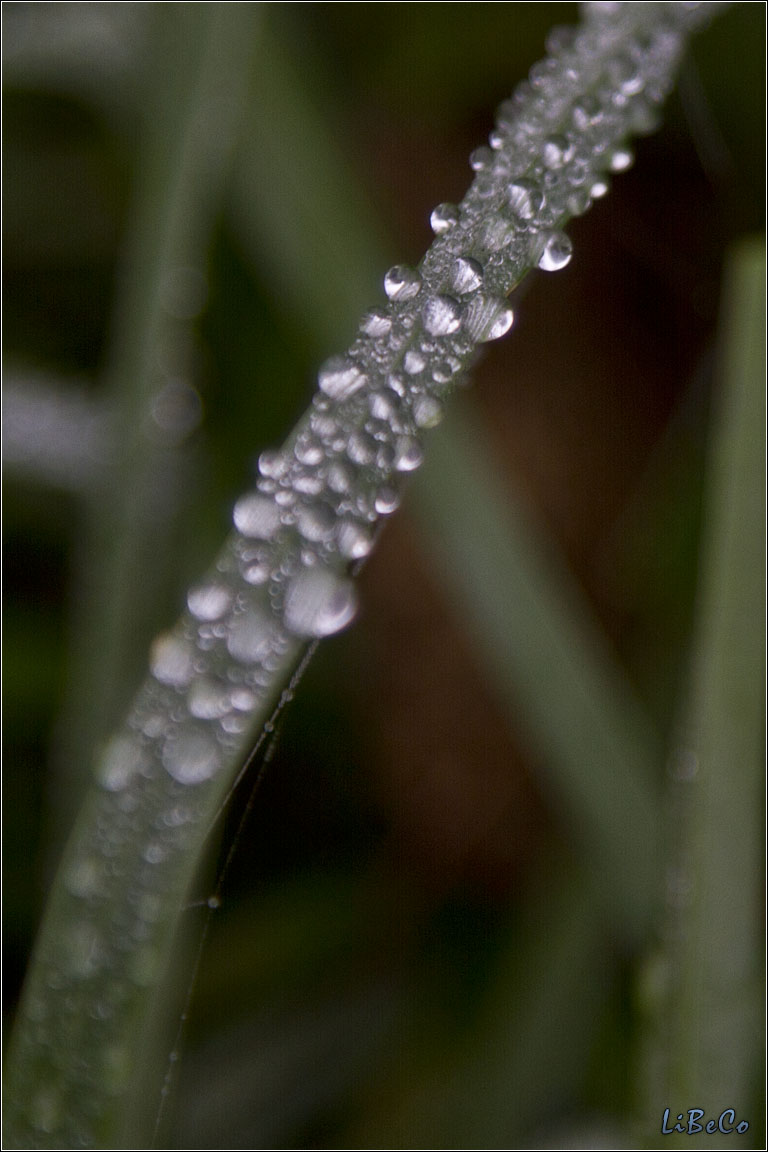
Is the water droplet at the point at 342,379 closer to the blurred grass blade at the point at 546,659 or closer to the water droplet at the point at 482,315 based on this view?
the water droplet at the point at 482,315

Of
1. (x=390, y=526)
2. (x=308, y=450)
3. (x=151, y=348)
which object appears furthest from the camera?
(x=390, y=526)

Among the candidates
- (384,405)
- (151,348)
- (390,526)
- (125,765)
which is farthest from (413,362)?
(390,526)

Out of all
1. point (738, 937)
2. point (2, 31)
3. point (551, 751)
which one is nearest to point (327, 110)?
point (2, 31)

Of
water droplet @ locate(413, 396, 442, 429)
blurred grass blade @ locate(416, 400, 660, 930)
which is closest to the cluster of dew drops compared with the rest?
water droplet @ locate(413, 396, 442, 429)

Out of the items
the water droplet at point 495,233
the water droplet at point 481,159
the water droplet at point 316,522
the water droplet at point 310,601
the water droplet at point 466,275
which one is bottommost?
the water droplet at point 310,601

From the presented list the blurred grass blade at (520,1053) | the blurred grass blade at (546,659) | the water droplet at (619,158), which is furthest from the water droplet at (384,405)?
the blurred grass blade at (520,1053)

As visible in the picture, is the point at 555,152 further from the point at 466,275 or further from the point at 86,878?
the point at 86,878
